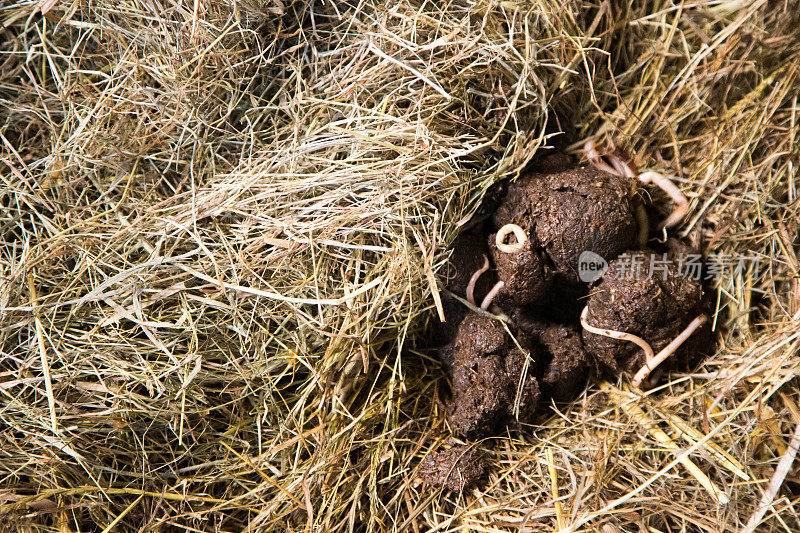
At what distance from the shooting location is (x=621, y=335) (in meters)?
1.48

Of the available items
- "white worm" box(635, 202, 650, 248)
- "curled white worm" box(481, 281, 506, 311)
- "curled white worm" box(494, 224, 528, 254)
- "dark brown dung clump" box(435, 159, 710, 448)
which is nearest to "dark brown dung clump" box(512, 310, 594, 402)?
"dark brown dung clump" box(435, 159, 710, 448)

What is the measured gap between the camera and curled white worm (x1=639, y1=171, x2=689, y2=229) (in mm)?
1608

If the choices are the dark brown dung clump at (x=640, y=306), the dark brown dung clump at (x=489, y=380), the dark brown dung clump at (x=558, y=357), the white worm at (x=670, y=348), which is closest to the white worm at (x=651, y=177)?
the dark brown dung clump at (x=640, y=306)

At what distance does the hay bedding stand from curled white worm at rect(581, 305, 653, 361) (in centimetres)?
14

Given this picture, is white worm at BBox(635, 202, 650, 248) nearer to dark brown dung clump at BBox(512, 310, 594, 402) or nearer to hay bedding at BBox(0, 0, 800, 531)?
hay bedding at BBox(0, 0, 800, 531)

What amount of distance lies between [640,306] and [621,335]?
0.09 m

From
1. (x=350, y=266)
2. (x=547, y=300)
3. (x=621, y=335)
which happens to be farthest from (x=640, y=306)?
(x=350, y=266)

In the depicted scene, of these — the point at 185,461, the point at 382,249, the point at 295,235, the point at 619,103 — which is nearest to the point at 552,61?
the point at 619,103

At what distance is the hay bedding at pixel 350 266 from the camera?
4.82ft

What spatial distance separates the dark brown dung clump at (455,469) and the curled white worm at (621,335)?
18.1 inches

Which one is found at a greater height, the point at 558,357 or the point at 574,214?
the point at 574,214

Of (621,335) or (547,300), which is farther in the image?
(547,300)

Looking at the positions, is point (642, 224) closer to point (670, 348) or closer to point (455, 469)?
point (670, 348)

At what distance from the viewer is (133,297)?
151 centimetres
